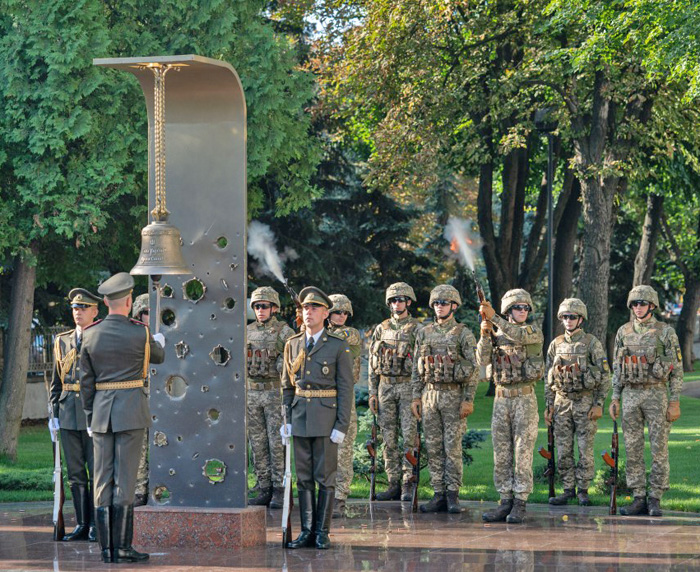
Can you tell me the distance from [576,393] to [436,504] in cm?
216

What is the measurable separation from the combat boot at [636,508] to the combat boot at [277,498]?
3.87 metres

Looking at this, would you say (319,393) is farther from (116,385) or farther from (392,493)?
(392,493)

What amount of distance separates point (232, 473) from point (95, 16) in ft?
30.8

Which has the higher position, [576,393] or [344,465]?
[576,393]

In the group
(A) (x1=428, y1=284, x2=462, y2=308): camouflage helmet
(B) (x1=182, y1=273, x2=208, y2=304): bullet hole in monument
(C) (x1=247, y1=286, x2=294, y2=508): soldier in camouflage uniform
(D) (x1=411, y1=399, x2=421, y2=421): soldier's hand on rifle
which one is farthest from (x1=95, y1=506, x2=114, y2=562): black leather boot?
(A) (x1=428, y1=284, x2=462, y2=308): camouflage helmet

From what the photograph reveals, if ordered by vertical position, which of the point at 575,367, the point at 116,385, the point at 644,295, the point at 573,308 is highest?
the point at 644,295

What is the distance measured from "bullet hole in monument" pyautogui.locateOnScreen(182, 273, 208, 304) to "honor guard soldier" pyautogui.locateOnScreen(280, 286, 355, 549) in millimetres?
990

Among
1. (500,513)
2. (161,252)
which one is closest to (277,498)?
(500,513)

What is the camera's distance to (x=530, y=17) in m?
25.8

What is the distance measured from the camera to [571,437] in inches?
556

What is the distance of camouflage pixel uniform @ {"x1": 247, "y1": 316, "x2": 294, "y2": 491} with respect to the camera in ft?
46.2

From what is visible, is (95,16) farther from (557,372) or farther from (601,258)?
(601,258)

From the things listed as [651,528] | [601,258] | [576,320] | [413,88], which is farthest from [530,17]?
[651,528]

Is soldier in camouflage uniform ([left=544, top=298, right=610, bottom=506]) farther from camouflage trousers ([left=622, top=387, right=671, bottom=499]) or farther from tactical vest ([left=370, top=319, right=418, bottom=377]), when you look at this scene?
tactical vest ([left=370, top=319, right=418, bottom=377])
